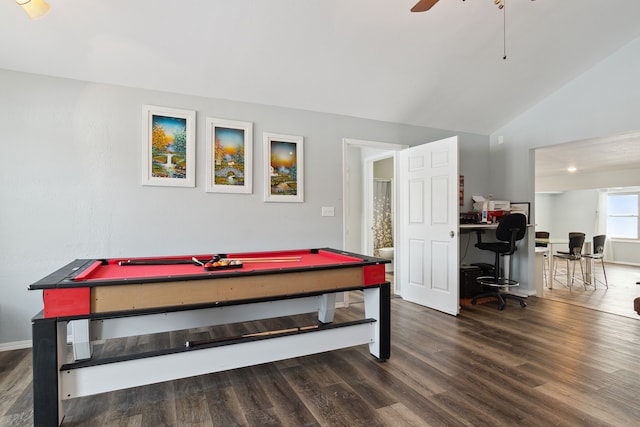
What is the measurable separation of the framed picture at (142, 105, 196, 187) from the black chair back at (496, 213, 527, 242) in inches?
145

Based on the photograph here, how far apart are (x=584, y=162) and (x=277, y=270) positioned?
7.39 metres

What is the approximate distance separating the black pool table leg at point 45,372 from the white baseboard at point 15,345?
1627 millimetres

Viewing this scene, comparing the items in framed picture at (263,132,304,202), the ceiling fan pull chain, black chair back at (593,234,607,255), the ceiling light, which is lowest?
black chair back at (593,234,607,255)

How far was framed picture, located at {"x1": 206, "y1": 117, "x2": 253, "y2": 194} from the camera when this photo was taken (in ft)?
11.3

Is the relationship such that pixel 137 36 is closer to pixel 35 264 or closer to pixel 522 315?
pixel 35 264

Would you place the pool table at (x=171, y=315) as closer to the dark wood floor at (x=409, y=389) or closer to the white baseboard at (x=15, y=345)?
the dark wood floor at (x=409, y=389)

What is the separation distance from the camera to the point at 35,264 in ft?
9.51

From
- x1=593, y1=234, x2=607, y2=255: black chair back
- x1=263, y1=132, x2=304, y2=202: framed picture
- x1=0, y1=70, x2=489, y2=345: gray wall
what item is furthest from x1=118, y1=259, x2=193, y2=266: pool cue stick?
x1=593, y1=234, x2=607, y2=255: black chair back

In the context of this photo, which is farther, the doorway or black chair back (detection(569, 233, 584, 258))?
black chair back (detection(569, 233, 584, 258))

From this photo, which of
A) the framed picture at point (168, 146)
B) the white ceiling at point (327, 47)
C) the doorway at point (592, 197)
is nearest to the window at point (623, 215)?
the doorway at point (592, 197)

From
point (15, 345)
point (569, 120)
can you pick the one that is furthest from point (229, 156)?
point (569, 120)

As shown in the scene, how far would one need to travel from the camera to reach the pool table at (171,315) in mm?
1718

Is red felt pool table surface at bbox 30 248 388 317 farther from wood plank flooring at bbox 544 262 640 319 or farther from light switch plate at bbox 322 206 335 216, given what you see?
wood plank flooring at bbox 544 262 640 319

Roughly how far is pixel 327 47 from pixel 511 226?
3.06 metres
